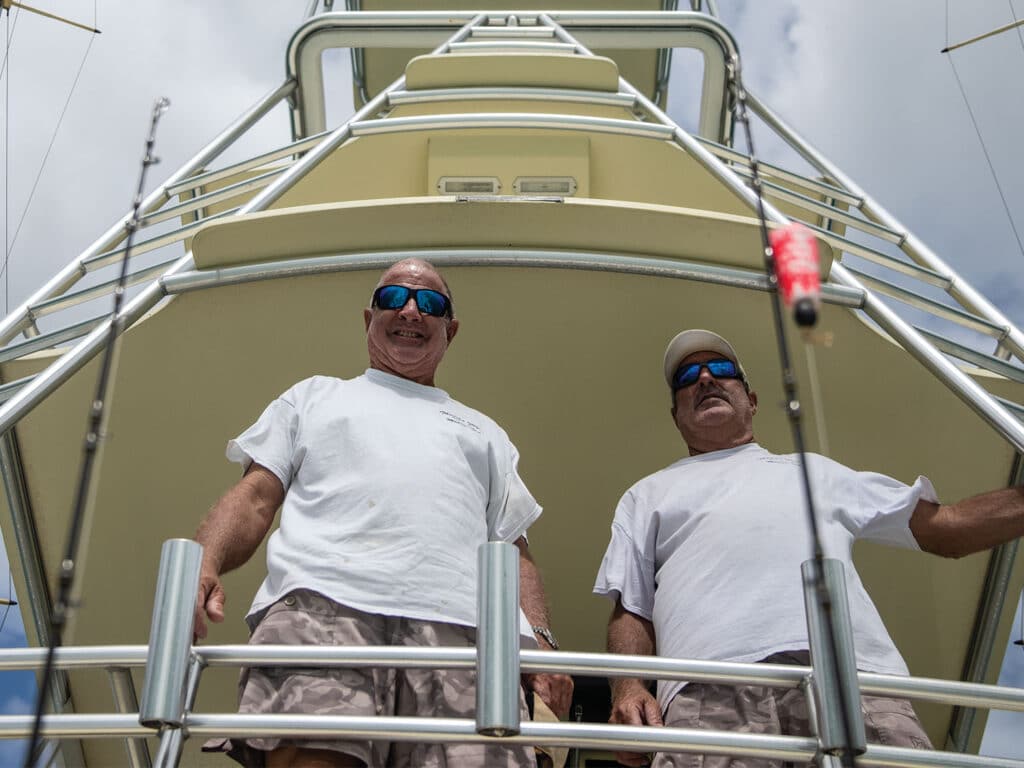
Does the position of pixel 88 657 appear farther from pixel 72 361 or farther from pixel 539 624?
pixel 72 361

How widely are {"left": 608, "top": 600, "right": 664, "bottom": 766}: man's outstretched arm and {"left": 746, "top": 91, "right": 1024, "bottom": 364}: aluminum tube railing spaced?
2572mm

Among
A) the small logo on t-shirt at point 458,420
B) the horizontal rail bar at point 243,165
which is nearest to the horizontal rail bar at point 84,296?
the horizontal rail bar at point 243,165

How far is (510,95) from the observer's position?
7.68 meters

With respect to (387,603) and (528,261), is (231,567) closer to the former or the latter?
(387,603)

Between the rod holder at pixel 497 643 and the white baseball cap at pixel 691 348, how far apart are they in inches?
83.7

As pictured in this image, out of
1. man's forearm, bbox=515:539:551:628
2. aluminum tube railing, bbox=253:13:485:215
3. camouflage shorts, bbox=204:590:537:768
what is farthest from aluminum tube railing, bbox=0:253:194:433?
man's forearm, bbox=515:539:551:628

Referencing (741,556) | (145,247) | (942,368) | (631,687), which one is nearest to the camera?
(631,687)

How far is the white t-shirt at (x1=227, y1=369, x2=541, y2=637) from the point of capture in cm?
333

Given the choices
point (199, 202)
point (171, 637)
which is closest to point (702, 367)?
point (171, 637)

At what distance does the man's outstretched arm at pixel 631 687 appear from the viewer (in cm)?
→ 353

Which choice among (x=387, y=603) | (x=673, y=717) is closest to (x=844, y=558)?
(x=673, y=717)

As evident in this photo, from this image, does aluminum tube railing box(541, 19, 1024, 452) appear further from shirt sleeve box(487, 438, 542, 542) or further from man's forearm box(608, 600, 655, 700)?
man's forearm box(608, 600, 655, 700)

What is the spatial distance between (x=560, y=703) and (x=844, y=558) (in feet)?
3.54

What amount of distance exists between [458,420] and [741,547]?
3.41 feet
